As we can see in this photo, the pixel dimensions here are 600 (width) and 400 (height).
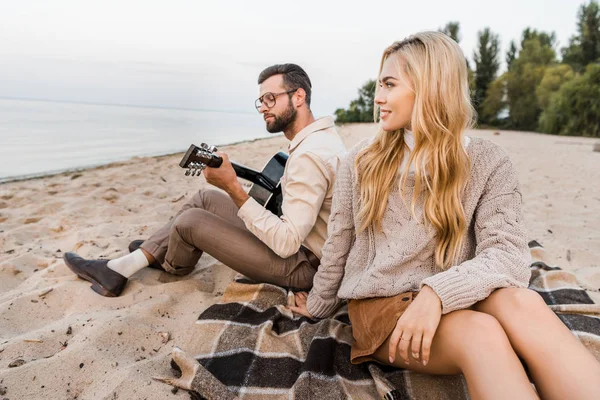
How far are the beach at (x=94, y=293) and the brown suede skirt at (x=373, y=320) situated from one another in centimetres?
81

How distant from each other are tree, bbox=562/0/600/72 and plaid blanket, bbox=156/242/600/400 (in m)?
32.2

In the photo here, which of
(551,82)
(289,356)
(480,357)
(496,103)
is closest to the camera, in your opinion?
(480,357)

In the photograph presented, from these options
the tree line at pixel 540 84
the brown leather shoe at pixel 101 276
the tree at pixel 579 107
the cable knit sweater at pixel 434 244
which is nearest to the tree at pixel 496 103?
the tree line at pixel 540 84

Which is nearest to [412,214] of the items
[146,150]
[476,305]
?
[476,305]

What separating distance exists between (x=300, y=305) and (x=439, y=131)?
4.10ft

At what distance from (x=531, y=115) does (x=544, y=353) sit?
29.9 metres

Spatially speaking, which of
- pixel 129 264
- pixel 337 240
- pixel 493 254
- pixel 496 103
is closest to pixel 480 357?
pixel 493 254

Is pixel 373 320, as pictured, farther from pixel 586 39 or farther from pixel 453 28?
pixel 453 28

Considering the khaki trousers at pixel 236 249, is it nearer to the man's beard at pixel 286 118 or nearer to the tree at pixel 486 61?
the man's beard at pixel 286 118

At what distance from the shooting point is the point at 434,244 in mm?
1896

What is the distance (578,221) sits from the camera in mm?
4047

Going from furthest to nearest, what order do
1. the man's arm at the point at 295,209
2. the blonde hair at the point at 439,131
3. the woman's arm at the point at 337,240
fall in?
the man's arm at the point at 295,209, the woman's arm at the point at 337,240, the blonde hair at the point at 439,131

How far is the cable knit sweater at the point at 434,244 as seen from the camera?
5.24 feet

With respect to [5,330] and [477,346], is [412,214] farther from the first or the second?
[5,330]
